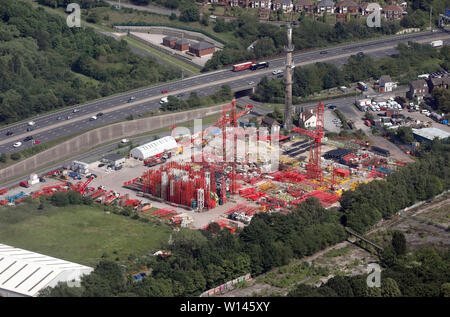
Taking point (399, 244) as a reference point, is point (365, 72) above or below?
above

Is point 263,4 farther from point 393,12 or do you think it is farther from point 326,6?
point 393,12

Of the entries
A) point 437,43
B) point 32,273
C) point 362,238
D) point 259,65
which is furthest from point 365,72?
point 32,273

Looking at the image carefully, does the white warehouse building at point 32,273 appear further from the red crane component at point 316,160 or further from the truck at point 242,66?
the truck at point 242,66

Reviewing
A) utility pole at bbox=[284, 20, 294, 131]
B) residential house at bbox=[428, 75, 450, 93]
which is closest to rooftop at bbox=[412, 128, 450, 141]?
residential house at bbox=[428, 75, 450, 93]

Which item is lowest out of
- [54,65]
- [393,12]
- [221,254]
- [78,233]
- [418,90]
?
[78,233]

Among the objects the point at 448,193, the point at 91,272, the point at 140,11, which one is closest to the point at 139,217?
the point at 91,272

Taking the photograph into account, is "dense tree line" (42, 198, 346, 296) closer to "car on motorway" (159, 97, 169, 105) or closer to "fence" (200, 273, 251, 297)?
"fence" (200, 273, 251, 297)

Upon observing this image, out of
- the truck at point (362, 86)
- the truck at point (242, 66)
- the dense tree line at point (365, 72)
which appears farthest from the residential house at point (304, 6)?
the truck at point (362, 86)
